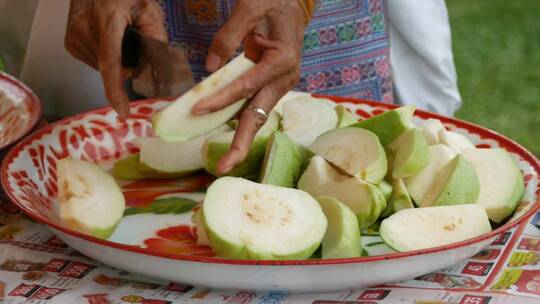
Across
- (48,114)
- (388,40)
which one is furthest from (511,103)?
(48,114)

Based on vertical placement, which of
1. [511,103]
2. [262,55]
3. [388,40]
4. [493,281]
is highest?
[262,55]

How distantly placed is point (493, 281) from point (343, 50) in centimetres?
72

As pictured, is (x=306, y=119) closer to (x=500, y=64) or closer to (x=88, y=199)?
(x=88, y=199)

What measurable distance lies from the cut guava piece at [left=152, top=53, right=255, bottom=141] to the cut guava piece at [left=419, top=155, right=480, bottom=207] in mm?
263

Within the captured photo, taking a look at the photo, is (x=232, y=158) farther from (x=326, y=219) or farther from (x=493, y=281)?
(x=493, y=281)

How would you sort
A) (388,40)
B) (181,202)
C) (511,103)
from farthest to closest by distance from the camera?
(511,103) → (388,40) → (181,202)

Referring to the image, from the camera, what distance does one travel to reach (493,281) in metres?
1.01

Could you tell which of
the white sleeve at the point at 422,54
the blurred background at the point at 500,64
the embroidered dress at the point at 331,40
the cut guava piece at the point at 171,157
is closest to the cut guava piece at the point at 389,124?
the cut guava piece at the point at 171,157

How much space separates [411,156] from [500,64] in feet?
9.79

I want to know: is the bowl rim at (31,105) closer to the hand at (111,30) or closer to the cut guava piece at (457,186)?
the hand at (111,30)

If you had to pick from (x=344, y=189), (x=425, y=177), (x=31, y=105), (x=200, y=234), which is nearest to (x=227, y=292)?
(x=200, y=234)

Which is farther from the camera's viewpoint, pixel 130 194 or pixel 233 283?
pixel 130 194

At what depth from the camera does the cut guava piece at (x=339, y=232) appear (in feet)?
3.17

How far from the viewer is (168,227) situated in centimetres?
110
